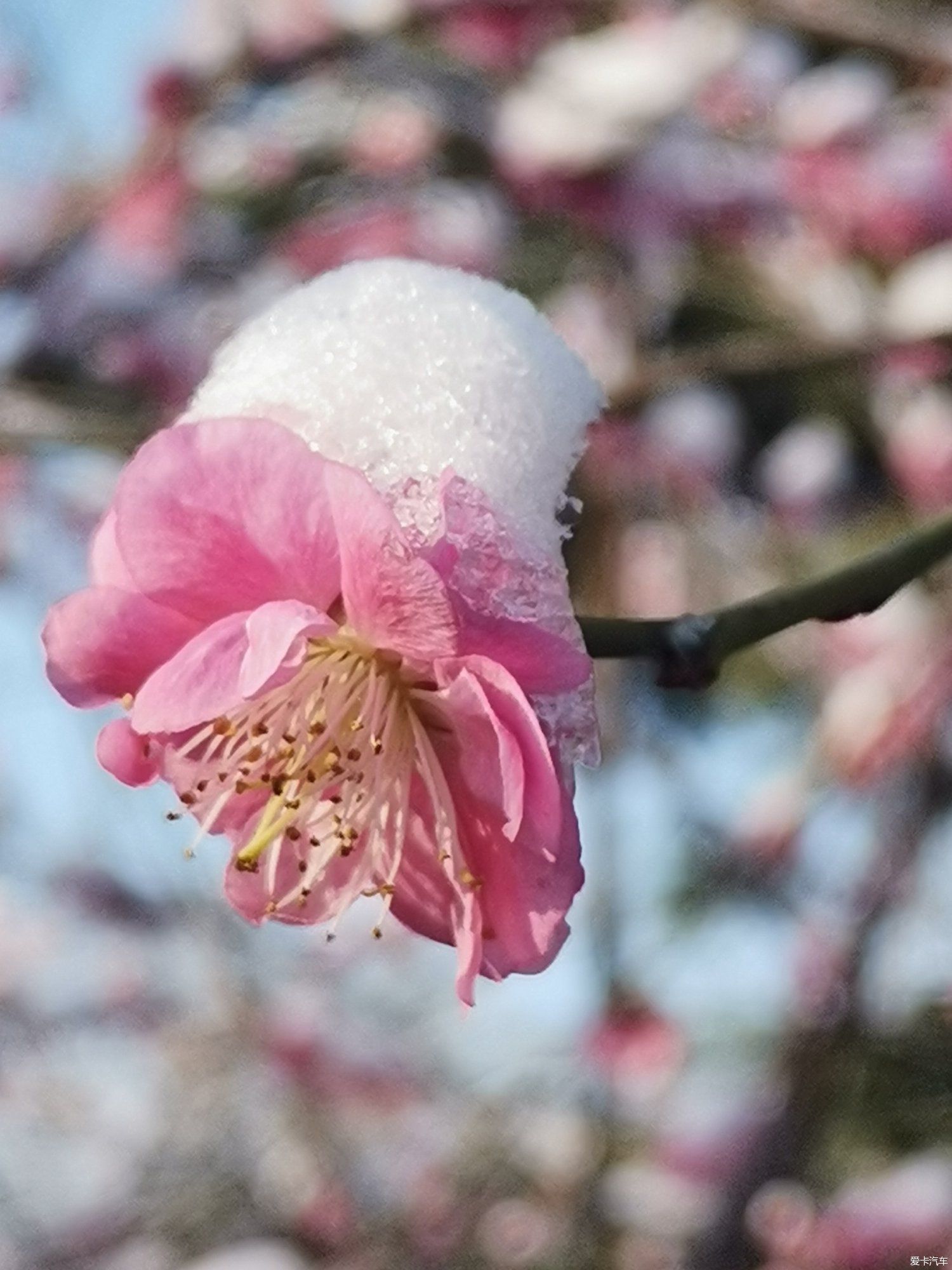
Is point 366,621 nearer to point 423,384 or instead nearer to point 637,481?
point 423,384

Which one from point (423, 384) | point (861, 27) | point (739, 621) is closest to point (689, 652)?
point (739, 621)

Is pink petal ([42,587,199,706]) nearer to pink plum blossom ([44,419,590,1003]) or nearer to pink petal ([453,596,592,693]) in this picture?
pink plum blossom ([44,419,590,1003])

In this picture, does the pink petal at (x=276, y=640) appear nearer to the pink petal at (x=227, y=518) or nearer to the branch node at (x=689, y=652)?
the pink petal at (x=227, y=518)

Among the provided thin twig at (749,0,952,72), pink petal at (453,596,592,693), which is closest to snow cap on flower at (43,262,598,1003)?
pink petal at (453,596,592,693)

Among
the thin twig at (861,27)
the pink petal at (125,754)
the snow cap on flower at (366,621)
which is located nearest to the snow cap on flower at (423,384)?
the snow cap on flower at (366,621)

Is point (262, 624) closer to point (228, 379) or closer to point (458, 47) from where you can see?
point (228, 379)
